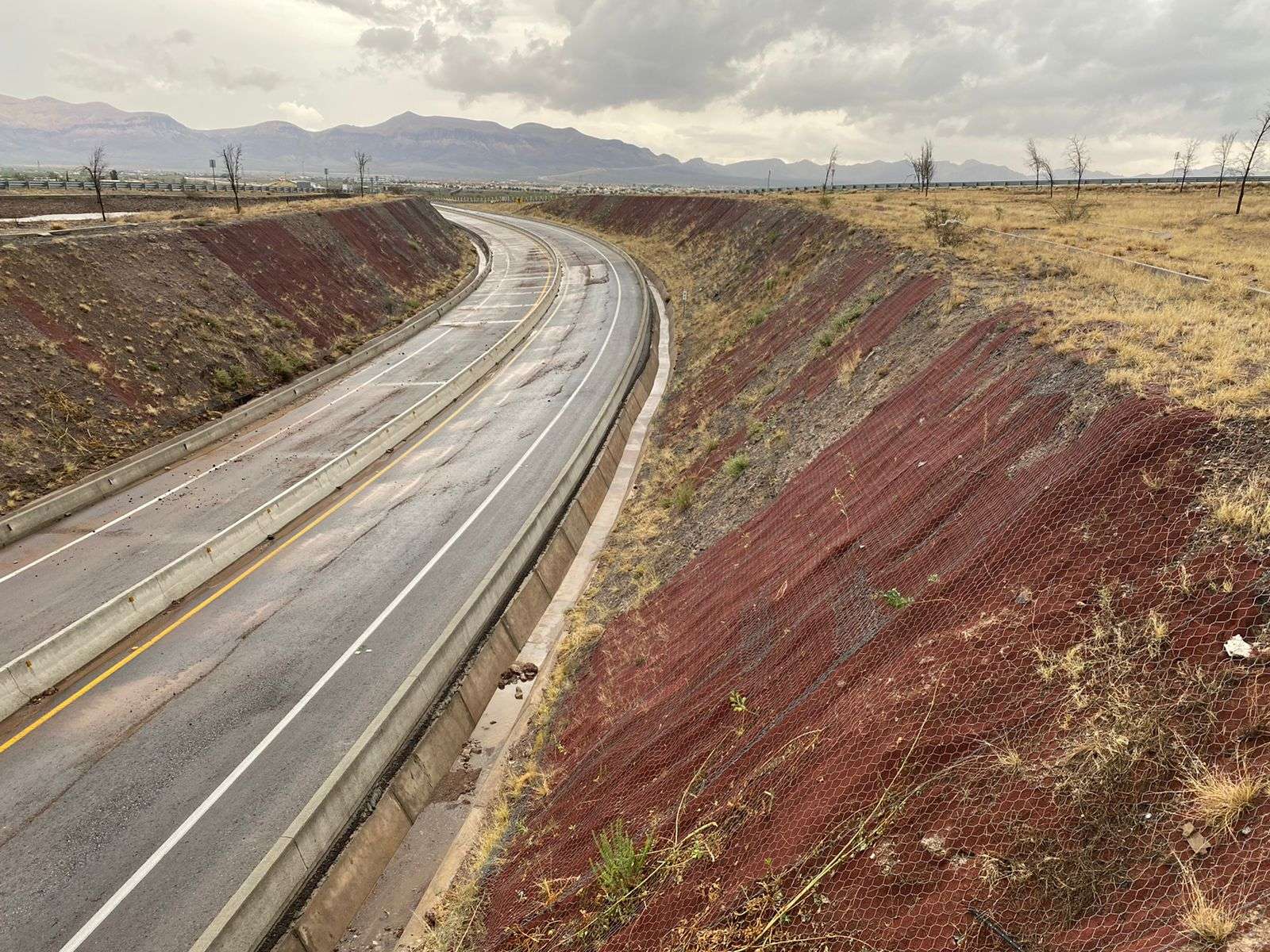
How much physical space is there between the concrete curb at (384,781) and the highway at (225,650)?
0.88 meters

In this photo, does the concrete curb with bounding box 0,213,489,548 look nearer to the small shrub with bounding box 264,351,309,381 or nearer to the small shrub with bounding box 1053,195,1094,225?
the small shrub with bounding box 264,351,309,381

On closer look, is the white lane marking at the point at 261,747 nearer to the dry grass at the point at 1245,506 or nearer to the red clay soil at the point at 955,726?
the red clay soil at the point at 955,726

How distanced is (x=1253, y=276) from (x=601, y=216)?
89973 mm

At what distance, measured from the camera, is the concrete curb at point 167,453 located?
21141 millimetres

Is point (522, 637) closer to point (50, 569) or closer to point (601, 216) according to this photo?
point (50, 569)

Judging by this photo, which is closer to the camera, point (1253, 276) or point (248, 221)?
point (1253, 276)

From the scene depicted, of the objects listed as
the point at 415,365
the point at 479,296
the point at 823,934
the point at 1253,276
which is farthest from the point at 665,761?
Result: the point at 479,296

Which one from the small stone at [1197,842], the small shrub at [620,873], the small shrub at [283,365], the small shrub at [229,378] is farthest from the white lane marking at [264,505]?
the small stone at [1197,842]

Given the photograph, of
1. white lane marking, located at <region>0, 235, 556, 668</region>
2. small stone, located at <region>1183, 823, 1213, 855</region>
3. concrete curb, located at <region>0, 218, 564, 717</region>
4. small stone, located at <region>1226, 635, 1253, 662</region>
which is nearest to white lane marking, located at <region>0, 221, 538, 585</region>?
white lane marking, located at <region>0, 235, 556, 668</region>

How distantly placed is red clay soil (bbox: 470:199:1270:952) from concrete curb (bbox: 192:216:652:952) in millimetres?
2590

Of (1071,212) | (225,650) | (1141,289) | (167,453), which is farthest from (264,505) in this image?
(1071,212)

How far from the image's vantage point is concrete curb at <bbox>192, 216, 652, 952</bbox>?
10.3 metres

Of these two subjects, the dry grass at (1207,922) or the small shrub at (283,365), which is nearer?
the dry grass at (1207,922)

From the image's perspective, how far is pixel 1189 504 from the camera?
8797 mm
